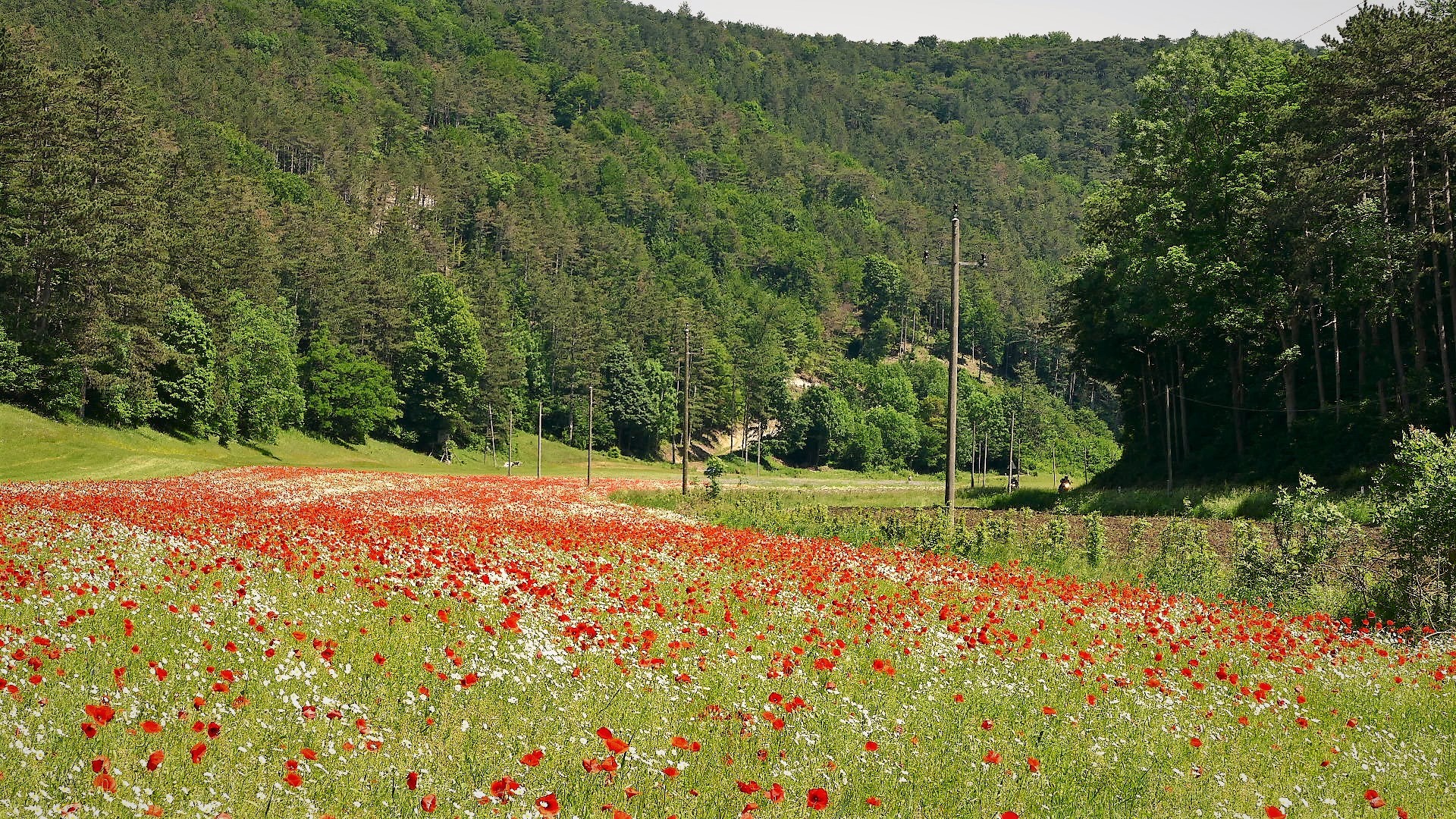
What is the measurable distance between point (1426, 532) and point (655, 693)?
11206 mm

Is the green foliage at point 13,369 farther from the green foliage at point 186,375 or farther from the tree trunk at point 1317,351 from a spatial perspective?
the tree trunk at point 1317,351

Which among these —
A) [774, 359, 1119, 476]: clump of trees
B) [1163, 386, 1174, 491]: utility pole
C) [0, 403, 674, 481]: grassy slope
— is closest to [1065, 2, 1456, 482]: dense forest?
[1163, 386, 1174, 491]: utility pole

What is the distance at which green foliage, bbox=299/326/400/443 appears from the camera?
86.8m

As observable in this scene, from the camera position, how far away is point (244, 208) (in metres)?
94.2

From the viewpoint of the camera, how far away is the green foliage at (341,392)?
86750mm

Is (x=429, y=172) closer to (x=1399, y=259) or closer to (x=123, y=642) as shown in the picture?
(x=1399, y=259)

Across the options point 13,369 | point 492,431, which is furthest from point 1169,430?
point 492,431

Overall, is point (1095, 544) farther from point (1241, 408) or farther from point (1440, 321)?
point (1241, 408)

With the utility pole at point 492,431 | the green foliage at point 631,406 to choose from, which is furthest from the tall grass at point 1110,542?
the green foliage at point 631,406

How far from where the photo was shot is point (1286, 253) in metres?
39.9

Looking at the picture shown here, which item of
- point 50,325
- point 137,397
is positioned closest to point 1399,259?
point 137,397

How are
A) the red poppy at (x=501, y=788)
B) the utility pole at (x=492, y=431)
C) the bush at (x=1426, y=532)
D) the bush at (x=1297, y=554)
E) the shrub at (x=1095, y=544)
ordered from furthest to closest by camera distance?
1. the utility pole at (x=492, y=431)
2. the shrub at (x=1095, y=544)
3. the bush at (x=1297, y=554)
4. the bush at (x=1426, y=532)
5. the red poppy at (x=501, y=788)

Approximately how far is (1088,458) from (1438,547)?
156 meters

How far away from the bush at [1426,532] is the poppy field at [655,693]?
29.9 inches
